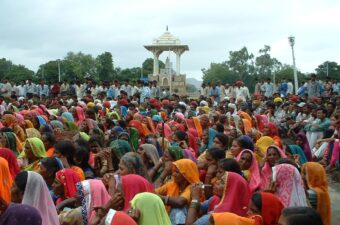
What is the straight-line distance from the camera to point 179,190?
563 cm

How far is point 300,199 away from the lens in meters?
5.32

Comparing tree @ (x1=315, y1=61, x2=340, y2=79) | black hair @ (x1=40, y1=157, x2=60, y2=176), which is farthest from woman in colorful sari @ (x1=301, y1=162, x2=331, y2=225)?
tree @ (x1=315, y1=61, x2=340, y2=79)

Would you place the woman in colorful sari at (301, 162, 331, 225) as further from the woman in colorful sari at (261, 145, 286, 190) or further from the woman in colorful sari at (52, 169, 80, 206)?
the woman in colorful sari at (52, 169, 80, 206)

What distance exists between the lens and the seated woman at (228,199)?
493 centimetres

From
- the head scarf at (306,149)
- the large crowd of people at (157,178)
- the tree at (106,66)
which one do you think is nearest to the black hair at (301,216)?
the large crowd of people at (157,178)

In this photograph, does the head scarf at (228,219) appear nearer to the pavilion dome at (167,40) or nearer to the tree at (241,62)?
the pavilion dome at (167,40)

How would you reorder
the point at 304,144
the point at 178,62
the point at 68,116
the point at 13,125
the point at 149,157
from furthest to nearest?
the point at 178,62
the point at 68,116
the point at 13,125
the point at 304,144
the point at 149,157

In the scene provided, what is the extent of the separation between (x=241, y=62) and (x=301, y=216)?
69942mm

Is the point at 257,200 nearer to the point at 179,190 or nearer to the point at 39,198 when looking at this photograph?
the point at 179,190

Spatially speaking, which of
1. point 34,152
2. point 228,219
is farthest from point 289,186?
point 34,152

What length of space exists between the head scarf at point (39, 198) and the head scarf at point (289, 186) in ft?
7.48

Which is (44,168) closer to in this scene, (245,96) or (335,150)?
Result: (335,150)

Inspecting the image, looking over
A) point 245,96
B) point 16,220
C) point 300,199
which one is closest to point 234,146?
point 300,199

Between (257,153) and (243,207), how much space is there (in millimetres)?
2873
